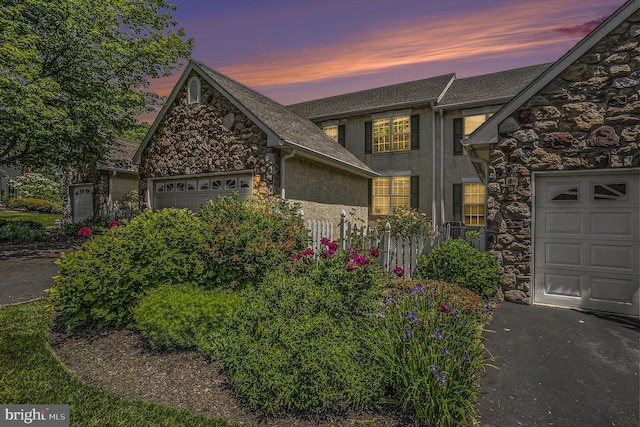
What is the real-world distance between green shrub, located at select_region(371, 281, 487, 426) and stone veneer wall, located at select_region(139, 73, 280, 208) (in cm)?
697

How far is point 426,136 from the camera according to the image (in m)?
15.4

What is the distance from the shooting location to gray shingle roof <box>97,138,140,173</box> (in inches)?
656

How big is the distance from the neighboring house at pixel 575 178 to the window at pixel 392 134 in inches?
361

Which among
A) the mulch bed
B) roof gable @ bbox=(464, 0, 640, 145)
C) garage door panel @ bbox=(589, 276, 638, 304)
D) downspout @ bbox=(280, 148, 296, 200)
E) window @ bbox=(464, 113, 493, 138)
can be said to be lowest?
the mulch bed

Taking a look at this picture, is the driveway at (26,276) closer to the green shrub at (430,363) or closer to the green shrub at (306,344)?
the green shrub at (306,344)

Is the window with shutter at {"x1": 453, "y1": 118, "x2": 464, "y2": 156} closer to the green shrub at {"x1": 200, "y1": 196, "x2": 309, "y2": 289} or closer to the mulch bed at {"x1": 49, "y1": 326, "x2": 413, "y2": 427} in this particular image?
the green shrub at {"x1": 200, "y1": 196, "x2": 309, "y2": 289}

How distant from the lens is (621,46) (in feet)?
19.1

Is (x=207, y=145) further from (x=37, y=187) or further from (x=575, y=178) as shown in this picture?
(x=37, y=187)

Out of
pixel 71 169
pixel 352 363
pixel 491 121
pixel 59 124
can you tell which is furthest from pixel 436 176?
pixel 71 169

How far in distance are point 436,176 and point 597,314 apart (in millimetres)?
9956

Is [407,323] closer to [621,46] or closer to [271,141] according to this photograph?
[621,46]

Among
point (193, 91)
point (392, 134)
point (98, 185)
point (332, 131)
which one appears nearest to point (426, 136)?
point (392, 134)

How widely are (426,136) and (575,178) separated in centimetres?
973

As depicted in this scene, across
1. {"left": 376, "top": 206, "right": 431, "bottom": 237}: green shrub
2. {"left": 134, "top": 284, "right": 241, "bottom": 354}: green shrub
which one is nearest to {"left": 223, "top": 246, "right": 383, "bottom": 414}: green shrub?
{"left": 134, "top": 284, "right": 241, "bottom": 354}: green shrub
